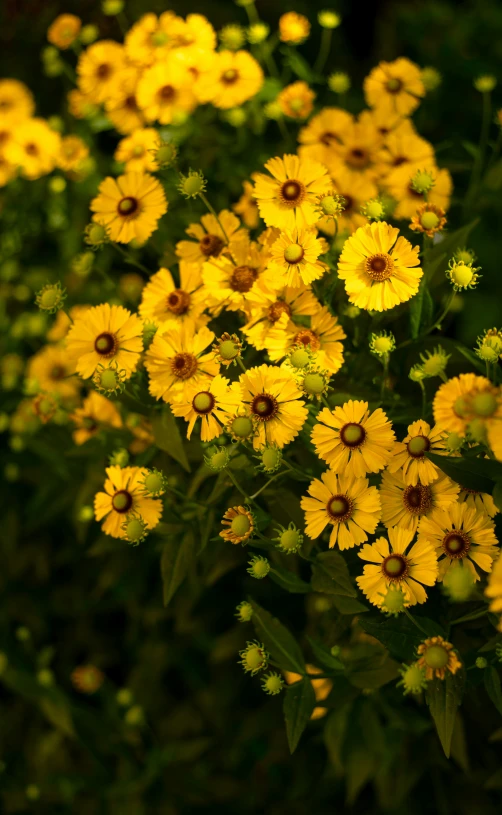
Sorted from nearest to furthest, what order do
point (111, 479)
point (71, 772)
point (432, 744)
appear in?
point (111, 479) → point (432, 744) → point (71, 772)

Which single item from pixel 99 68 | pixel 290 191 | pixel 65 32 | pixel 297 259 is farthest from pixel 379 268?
pixel 65 32

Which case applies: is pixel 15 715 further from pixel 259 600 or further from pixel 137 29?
pixel 137 29

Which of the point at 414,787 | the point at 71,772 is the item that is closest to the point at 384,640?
the point at 414,787

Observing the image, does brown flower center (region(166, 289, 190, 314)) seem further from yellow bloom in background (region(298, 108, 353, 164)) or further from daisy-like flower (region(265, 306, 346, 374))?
yellow bloom in background (region(298, 108, 353, 164))

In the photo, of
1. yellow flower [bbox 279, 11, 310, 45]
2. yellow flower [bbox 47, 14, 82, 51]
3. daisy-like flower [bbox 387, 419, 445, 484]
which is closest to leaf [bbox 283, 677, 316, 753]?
daisy-like flower [bbox 387, 419, 445, 484]

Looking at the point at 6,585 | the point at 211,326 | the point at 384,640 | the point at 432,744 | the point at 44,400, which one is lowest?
the point at 6,585

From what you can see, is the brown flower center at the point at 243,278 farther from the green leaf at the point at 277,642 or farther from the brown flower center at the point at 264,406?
the green leaf at the point at 277,642
